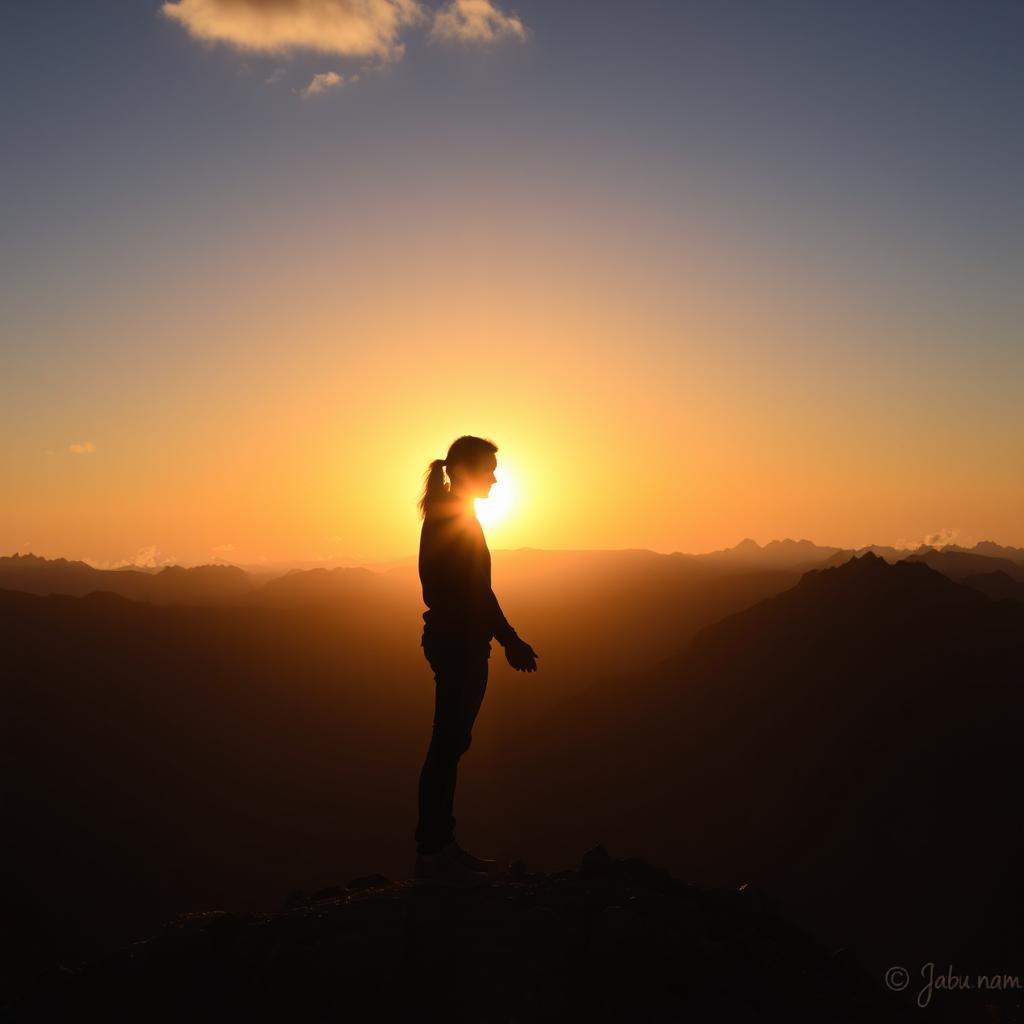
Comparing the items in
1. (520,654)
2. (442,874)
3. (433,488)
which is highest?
(433,488)

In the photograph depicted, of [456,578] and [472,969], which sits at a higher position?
[456,578]

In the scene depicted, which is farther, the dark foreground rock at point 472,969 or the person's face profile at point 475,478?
the person's face profile at point 475,478

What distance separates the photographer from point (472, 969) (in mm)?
4551

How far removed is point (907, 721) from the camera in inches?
1373

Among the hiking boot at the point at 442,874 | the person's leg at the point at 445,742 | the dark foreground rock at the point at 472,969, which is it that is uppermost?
the person's leg at the point at 445,742

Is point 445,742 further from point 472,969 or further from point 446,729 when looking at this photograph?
point 472,969

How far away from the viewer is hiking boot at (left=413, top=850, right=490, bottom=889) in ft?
18.2

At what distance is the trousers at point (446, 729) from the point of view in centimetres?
549

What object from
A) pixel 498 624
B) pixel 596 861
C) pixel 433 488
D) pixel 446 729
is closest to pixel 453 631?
pixel 498 624

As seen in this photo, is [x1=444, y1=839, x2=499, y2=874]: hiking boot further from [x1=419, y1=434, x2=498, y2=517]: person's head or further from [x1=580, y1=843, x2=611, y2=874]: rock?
[x1=419, y1=434, x2=498, y2=517]: person's head

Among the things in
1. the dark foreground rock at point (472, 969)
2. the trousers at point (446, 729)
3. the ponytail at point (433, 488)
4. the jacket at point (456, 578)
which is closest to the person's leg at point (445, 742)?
the trousers at point (446, 729)

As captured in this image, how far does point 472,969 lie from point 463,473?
328cm

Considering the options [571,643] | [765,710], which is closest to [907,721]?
[765,710]

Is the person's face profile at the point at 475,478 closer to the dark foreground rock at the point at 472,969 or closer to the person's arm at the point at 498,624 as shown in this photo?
the person's arm at the point at 498,624
